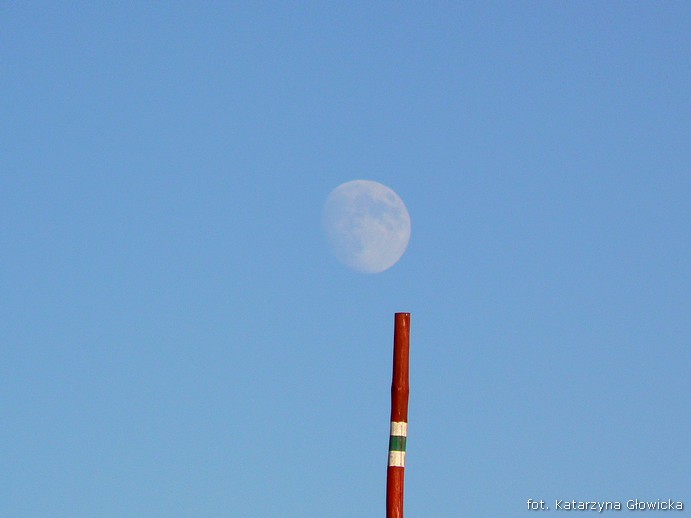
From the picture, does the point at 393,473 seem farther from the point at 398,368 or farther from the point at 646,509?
the point at 646,509

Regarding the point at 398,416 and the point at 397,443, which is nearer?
the point at 397,443

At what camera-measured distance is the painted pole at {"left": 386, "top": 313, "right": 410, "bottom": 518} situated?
1234 centimetres

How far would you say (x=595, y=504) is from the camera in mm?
21141

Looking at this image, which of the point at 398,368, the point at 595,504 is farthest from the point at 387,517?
the point at 595,504

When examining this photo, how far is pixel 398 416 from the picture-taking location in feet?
41.3

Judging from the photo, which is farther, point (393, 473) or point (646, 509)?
point (646, 509)

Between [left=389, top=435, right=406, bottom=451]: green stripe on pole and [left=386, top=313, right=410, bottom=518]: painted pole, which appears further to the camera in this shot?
[left=389, top=435, right=406, bottom=451]: green stripe on pole

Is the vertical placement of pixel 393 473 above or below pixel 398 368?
below

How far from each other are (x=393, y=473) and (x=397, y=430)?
0.57 meters

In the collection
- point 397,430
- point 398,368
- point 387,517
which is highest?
point 398,368

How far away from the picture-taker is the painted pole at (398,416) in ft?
40.5

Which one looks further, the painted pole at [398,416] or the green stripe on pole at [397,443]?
the green stripe on pole at [397,443]

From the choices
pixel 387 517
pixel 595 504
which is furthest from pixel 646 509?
pixel 387 517

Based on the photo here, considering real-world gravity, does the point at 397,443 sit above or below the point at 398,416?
below
